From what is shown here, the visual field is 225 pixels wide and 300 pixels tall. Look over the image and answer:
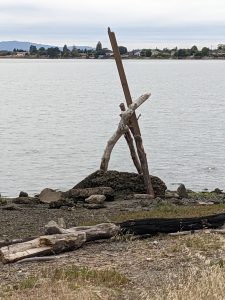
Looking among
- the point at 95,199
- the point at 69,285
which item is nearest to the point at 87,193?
the point at 95,199

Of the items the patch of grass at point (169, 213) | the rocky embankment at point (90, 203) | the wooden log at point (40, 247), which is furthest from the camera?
the rocky embankment at point (90, 203)

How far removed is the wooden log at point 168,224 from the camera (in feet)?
39.4

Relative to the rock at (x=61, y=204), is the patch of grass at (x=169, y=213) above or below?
above

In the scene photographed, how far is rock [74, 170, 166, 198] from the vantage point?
19.2 m

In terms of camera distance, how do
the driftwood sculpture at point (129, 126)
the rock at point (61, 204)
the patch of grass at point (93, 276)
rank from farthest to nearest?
1. the driftwood sculpture at point (129, 126)
2. the rock at point (61, 204)
3. the patch of grass at point (93, 276)

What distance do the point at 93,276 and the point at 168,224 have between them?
346cm

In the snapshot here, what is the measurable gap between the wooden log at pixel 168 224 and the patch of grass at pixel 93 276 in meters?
2.65

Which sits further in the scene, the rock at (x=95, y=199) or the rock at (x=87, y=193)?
the rock at (x=87, y=193)

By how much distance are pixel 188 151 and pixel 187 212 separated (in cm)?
2247

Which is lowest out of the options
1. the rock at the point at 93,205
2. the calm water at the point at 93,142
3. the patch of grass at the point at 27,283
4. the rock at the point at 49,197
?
the calm water at the point at 93,142

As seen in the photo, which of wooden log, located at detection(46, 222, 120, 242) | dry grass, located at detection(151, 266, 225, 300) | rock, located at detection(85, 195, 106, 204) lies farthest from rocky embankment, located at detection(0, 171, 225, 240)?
dry grass, located at detection(151, 266, 225, 300)

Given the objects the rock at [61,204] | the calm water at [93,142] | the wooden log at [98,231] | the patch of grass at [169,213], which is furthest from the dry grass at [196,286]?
the calm water at [93,142]

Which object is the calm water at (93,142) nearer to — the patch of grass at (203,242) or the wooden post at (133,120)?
the wooden post at (133,120)

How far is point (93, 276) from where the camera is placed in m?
9.05
